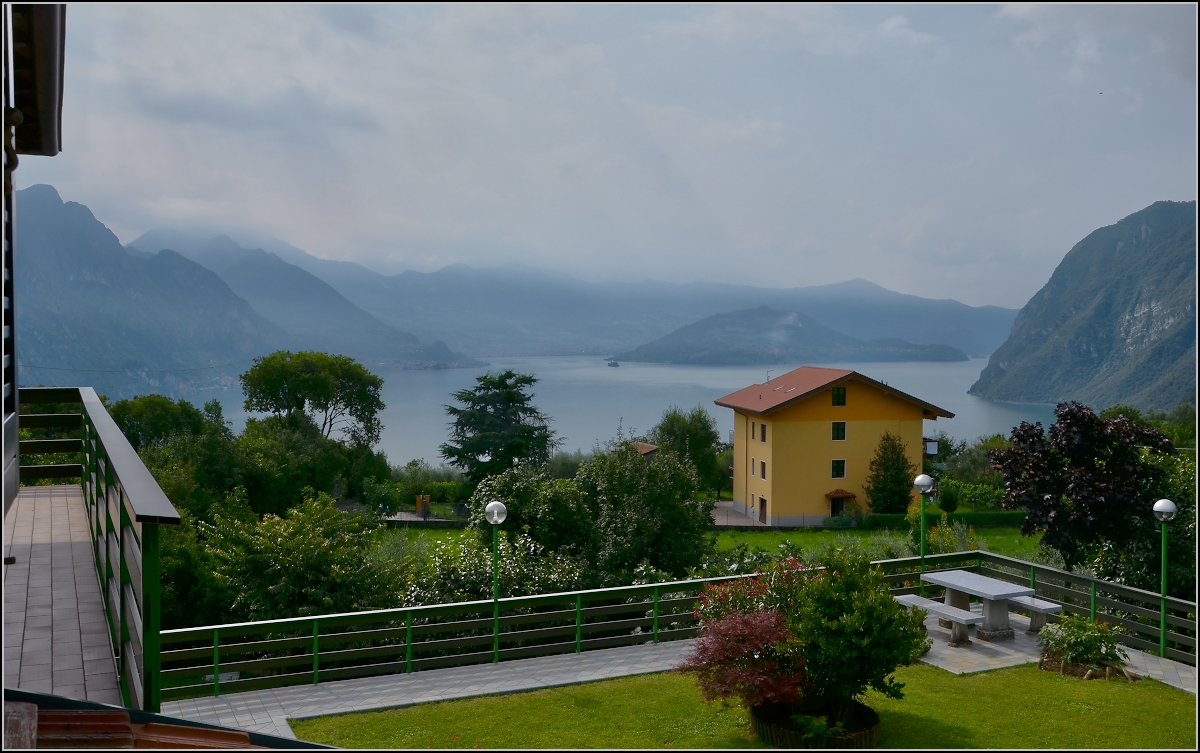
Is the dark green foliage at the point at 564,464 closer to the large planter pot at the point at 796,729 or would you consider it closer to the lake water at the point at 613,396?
the lake water at the point at 613,396

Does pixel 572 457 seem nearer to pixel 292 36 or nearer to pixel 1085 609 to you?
pixel 1085 609

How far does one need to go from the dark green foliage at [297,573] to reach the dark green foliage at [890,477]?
23759 mm

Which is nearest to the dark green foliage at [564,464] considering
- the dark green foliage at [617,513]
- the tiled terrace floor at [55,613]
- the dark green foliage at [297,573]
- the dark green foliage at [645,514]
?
the dark green foliage at [617,513]

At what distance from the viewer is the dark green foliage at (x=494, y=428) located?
3947 cm

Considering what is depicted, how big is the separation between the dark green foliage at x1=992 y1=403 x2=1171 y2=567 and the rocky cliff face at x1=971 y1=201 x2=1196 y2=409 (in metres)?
71.0

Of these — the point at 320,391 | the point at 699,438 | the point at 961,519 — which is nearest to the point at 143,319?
the point at 320,391

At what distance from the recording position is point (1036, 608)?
35.4 ft

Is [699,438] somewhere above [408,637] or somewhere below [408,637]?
above

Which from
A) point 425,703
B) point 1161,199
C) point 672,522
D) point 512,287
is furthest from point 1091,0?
point 512,287

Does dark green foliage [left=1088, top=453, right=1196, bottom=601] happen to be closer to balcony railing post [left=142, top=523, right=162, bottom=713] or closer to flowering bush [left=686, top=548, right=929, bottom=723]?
flowering bush [left=686, top=548, right=929, bottom=723]

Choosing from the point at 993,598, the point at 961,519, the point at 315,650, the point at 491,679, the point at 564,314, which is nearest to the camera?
the point at 315,650

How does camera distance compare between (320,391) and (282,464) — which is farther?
(320,391)

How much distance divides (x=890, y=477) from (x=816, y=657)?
25.8 metres

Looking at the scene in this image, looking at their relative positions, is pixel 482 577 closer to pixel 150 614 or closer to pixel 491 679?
pixel 491 679
